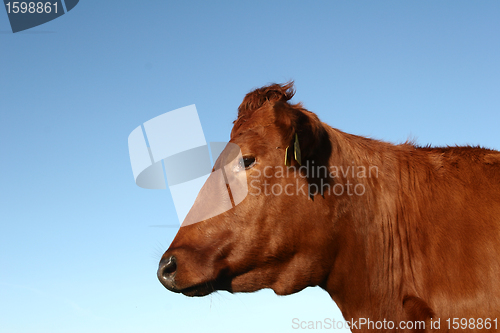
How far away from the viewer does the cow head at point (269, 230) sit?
14.5 feet

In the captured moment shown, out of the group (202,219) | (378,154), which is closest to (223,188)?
(202,219)

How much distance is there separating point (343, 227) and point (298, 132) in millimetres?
1126

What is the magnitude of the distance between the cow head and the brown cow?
11 millimetres

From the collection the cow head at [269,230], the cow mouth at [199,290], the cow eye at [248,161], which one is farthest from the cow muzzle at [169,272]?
the cow eye at [248,161]

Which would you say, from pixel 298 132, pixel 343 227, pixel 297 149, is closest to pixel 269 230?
pixel 343 227

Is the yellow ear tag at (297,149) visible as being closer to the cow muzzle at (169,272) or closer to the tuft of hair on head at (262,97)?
the tuft of hair on head at (262,97)

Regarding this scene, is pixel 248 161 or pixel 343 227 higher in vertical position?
pixel 248 161

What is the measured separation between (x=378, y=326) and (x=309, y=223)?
124cm

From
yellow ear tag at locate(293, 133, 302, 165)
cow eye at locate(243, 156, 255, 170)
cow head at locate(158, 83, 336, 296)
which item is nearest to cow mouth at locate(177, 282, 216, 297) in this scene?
cow head at locate(158, 83, 336, 296)

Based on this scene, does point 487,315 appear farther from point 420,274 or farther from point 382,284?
point 382,284

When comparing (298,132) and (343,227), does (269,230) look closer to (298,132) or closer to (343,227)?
(343,227)

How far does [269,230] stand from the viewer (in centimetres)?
448

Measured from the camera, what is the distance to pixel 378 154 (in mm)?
4887

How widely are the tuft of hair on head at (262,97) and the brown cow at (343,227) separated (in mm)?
655
